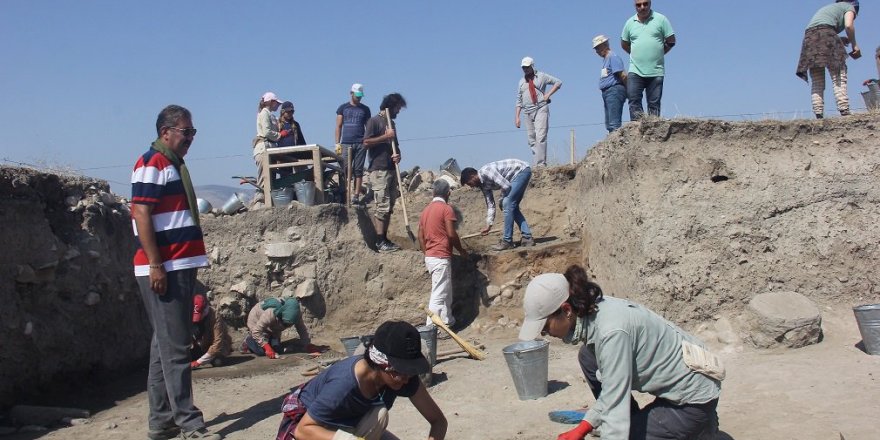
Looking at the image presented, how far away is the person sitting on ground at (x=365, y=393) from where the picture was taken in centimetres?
329

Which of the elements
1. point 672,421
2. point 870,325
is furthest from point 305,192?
point 672,421

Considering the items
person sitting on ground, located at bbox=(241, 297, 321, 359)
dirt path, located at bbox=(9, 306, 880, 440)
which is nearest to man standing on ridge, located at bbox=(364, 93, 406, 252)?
person sitting on ground, located at bbox=(241, 297, 321, 359)

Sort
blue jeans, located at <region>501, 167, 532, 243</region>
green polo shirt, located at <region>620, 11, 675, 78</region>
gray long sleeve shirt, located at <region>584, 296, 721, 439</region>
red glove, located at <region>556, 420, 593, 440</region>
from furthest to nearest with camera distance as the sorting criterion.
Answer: blue jeans, located at <region>501, 167, 532, 243</region>, green polo shirt, located at <region>620, 11, 675, 78</region>, red glove, located at <region>556, 420, 593, 440</region>, gray long sleeve shirt, located at <region>584, 296, 721, 439</region>

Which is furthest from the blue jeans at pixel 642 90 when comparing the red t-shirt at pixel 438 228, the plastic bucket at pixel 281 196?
the plastic bucket at pixel 281 196

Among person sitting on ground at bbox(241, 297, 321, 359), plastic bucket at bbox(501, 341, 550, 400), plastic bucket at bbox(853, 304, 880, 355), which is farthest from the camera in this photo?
person sitting on ground at bbox(241, 297, 321, 359)

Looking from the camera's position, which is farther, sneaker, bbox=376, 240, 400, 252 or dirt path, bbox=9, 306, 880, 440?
sneaker, bbox=376, 240, 400, 252

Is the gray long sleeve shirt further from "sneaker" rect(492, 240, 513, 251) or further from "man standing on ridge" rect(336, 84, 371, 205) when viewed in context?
"man standing on ridge" rect(336, 84, 371, 205)

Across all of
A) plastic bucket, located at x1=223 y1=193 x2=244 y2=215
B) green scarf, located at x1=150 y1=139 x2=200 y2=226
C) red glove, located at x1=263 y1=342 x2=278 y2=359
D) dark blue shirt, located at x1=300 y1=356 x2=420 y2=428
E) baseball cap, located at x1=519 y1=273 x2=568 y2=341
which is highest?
green scarf, located at x1=150 y1=139 x2=200 y2=226

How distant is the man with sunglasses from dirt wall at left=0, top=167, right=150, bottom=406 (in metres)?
5.85

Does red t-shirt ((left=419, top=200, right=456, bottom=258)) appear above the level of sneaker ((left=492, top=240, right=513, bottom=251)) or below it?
above

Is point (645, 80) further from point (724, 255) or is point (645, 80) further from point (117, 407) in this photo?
point (117, 407)

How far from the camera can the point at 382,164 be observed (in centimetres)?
989

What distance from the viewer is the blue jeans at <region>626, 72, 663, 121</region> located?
8234 mm

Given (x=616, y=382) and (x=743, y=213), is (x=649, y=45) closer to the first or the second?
(x=743, y=213)
